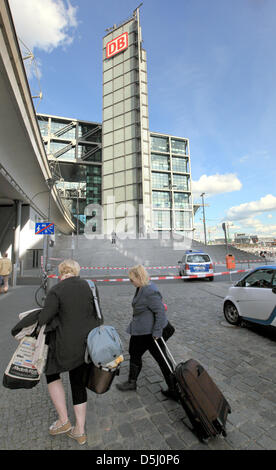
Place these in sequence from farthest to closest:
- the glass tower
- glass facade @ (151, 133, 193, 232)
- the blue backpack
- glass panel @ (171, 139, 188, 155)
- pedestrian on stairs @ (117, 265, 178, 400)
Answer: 1. glass panel @ (171, 139, 188, 155)
2. glass facade @ (151, 133, 193, 232)
3. the glass tower
4. pedestrian on stairs @ (117, 265, 178, 400)
5. the blue backpack

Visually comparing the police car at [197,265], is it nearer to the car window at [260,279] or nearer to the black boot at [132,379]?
the car window at [260,279]

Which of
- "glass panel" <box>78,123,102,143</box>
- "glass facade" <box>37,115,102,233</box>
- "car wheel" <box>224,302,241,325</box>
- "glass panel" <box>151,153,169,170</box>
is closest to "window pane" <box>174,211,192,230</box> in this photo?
"glass panel" <box>151,153,169,170</box>

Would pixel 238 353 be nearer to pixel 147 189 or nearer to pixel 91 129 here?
pixel 147 189

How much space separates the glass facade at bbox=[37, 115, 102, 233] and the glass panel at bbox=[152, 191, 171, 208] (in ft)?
51.7

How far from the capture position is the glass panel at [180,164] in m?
67.6

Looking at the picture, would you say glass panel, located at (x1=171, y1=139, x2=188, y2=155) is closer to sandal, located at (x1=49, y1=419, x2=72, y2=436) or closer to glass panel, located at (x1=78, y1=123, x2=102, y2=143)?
glass panel, located at (x1=78, y1=123, x2=102, y2=143)

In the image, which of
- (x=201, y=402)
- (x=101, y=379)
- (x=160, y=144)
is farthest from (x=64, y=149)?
(x=201, y=402)

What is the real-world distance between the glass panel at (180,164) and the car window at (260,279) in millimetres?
65929

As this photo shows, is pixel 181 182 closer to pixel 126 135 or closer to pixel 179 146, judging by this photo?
pixel 179 146

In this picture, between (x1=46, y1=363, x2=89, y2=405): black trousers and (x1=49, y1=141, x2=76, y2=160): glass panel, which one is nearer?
(x1=46, y1=363, x2=89, y2=405): black trousers

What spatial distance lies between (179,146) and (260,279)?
72078 millimetres

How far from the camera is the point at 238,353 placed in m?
3.90

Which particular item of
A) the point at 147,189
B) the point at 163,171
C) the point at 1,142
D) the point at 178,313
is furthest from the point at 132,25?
the point at 178,313

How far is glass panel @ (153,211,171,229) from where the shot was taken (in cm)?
6166
